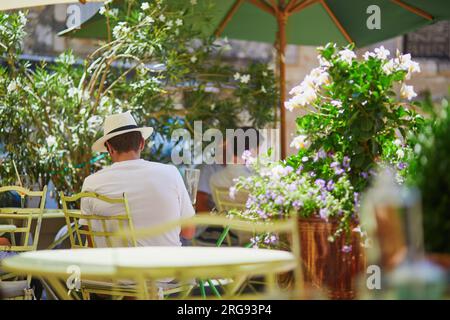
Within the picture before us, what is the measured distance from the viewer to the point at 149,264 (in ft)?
7.51

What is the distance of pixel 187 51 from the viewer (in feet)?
23.2

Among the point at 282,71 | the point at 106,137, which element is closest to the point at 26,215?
the point at 106,137

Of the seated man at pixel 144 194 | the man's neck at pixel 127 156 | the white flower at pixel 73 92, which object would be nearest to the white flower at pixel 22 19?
the white flower at pixel 73 92

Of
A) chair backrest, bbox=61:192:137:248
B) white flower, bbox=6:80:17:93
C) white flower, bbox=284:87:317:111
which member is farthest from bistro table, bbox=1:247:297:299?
white flower, bbox=6:80:17:93

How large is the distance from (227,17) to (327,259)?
14.4 ft

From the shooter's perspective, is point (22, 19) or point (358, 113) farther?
point (22, 19)

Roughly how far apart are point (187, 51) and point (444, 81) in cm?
958

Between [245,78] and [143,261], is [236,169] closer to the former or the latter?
[245,78]

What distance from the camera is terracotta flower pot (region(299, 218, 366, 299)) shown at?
369cm

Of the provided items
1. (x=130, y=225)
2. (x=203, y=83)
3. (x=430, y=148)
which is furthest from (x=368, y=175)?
(x=203, y=83)

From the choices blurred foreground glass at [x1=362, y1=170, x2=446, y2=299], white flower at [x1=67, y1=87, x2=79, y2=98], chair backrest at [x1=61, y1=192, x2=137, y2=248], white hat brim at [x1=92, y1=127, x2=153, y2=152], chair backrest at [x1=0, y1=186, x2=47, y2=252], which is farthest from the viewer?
white flower at [x1=67, y1=87, x2=79, y2=98]

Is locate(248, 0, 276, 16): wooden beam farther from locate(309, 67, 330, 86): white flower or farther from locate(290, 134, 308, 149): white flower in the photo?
locate(290, 134, 308, 149): white flower

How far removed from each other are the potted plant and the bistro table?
1.04 m
